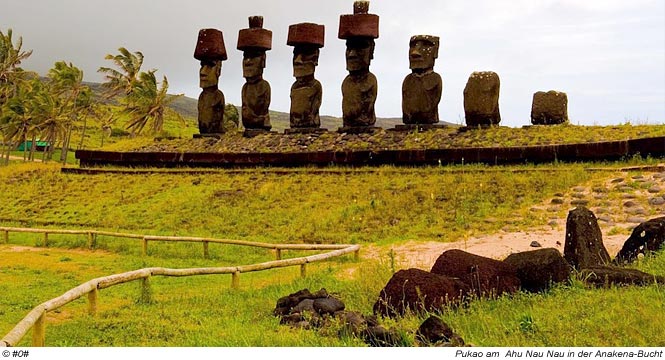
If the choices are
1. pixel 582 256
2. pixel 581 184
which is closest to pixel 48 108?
pixel 581 184

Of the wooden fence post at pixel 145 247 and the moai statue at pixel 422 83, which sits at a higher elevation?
the moai statue at pixel 422 83

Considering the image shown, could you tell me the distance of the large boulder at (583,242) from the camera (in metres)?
8.55

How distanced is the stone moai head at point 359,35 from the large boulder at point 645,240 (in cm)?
1412

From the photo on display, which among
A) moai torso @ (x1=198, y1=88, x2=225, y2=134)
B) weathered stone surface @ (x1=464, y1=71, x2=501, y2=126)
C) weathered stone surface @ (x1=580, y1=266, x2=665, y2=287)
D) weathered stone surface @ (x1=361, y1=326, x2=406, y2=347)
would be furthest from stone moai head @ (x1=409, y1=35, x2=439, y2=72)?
weathered stone surface @ (x1=361, y1=326, x2=406, y2=347)

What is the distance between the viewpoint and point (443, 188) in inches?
627

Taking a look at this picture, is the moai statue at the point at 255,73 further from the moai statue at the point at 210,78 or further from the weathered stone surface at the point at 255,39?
the moai statue at the point at 210,78

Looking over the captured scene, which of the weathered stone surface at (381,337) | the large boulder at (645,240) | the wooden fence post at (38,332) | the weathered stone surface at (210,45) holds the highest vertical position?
the weathered stone surface at (210,45)

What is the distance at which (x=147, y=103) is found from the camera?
145 feet

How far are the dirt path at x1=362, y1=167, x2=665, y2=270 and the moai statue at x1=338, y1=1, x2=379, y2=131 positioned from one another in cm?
893

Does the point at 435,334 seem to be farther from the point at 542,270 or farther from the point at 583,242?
the point at 583,242

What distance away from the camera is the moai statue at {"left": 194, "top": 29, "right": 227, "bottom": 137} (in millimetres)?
25734

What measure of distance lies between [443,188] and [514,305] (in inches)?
361

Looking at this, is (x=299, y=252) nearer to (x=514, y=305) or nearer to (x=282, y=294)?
(x=282, y=294)

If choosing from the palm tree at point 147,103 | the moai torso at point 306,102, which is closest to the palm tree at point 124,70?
the palm tree at point 147,103
